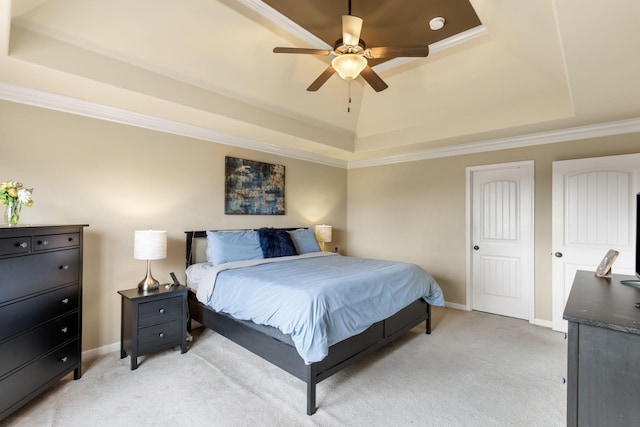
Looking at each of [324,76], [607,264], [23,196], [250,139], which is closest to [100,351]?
[23,196]

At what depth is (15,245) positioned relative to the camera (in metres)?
1.94

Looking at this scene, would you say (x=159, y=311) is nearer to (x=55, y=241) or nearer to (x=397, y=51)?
(x=55, y=241)

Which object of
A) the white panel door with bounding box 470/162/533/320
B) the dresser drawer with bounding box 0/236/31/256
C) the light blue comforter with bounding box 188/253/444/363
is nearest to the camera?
the dresser drawer with bounding box 0/236/31/256

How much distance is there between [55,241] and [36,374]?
91cm

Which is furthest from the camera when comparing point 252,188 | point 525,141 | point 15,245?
point 252,188

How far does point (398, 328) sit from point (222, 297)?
1.76 meters

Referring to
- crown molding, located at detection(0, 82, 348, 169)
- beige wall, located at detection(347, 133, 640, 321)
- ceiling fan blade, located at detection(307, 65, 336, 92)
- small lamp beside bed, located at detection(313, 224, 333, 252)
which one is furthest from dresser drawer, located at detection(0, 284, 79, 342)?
beige wall, located at detection(347, 133, 640, 321)

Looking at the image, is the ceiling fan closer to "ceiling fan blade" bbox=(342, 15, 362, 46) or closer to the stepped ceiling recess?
"ceiling fan blade" bbox=(342, 15, 362, 46)

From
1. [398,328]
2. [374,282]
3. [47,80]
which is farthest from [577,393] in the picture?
[47,80]

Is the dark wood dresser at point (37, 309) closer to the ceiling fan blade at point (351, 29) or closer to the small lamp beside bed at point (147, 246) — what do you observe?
the small lamp beside bed at point (147, 246)

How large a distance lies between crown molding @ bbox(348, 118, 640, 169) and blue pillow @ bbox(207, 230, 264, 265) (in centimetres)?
281

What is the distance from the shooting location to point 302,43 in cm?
322

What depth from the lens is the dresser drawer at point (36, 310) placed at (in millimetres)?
1890

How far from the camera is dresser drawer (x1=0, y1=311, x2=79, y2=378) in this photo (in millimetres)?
1885
